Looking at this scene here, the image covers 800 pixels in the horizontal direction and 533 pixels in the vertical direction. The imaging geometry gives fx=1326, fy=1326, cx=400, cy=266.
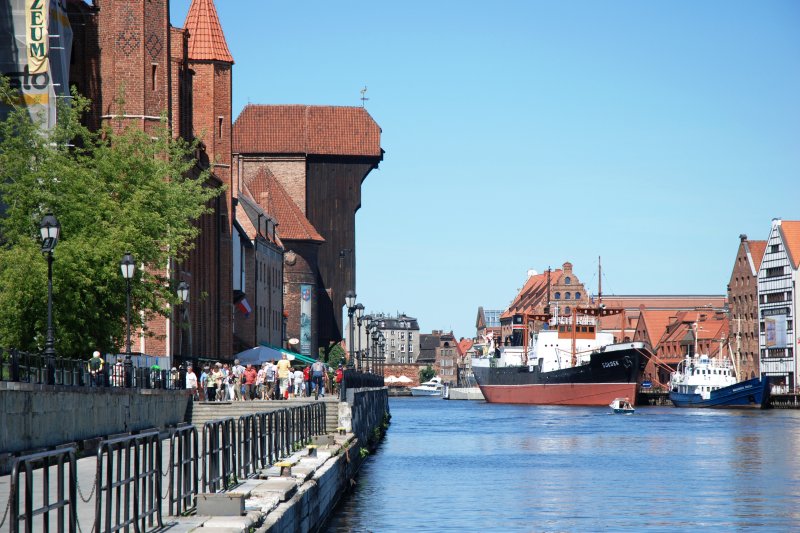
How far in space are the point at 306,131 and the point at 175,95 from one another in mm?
73796

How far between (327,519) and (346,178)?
111703 millimetres

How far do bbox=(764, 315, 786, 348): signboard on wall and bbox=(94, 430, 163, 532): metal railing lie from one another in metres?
121

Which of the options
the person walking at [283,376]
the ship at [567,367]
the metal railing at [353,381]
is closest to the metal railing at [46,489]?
the metal railing at [353,381]

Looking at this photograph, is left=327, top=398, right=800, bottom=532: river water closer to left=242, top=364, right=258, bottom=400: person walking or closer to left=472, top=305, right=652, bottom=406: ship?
left=242, top=364, right=258, bottom=400: person walking

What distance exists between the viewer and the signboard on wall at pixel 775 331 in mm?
128125

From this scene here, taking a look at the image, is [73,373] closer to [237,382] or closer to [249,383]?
[249,383]

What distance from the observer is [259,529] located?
549 inches

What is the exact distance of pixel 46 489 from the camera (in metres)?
10.1

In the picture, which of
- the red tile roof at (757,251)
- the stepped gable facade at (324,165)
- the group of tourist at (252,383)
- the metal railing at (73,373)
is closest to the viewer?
the metal railing at (73,373)

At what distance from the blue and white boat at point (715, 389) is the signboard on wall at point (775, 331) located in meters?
7.00

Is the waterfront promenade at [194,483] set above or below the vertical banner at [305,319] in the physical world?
below

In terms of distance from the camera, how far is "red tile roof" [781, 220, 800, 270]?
127869 mm

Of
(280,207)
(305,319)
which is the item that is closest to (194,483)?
(305,319)

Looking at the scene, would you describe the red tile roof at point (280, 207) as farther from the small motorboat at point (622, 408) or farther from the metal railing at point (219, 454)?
the metal railing at point (219, 454)
